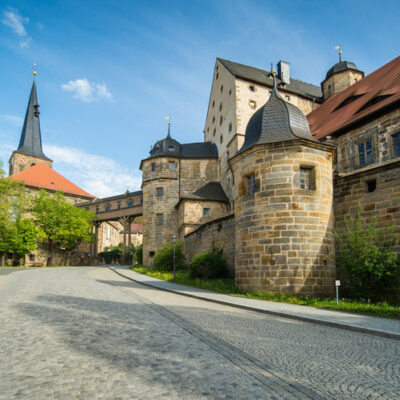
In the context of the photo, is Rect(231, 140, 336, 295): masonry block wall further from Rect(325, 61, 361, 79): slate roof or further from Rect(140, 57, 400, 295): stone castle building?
Rect(325, 61, 361, 79): slate roof

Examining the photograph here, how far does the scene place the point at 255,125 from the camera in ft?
44.8

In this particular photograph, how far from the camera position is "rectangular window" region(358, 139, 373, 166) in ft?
55.5

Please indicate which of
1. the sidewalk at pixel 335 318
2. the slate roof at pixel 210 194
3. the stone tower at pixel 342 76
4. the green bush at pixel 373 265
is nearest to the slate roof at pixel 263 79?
the stone tower at pixel 342 76

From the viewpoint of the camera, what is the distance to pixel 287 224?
37.3 feet

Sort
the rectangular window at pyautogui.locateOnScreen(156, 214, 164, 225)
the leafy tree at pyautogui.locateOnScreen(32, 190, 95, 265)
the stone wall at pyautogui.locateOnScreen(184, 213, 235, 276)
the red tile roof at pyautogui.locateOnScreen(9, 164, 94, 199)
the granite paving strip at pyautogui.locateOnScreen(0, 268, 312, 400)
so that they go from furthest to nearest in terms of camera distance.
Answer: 1. the red tile roof at pyautogui.locateOnScreen(9, 164, 94, 199)
2. the leafy tree at pyautogui.locateOnScreen(32, 190, 95, 265)
3. the rectangular window at pyautogui.locateOnScreen(156, 214, 164, 225)
4. the stone wall at pyautogui.locateOnScreen(184, 213, 235, 276)
5. the granite paving strip at pyautogui.locateOnScreen(0, 268, 312, 400)

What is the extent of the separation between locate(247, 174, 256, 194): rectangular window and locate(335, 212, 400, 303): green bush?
3.54m

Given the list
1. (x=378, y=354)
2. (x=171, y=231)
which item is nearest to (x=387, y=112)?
(x=378, y=354)

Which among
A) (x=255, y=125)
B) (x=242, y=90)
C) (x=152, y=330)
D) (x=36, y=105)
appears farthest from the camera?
(x=36, y=105)

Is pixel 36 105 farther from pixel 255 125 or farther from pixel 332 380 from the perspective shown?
pixel 332 380

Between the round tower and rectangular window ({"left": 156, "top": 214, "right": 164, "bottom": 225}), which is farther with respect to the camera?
rectangular window ({"left": 156, "top": 214, "right": 164, "bottom": 225})

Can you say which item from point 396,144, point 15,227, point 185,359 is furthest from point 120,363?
point 15,227

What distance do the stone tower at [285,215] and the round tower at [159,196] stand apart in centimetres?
1998

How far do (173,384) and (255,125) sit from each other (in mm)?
11571

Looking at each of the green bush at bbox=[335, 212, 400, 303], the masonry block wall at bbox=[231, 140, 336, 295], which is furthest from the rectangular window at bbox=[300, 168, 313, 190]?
the green bush at bbox=[335, 212, 400, 303]
